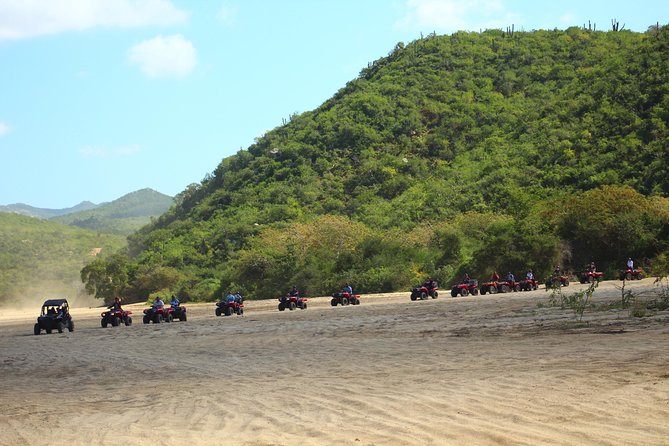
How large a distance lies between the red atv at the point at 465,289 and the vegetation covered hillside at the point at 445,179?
32.1 ft

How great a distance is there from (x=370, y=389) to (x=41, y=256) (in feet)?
467

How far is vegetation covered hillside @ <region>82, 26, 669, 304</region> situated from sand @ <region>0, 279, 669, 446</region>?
32876 millimetres

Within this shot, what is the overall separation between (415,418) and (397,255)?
190ft

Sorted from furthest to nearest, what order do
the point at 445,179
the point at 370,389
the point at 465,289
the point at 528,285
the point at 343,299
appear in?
1. the point at 445,179
2. the point at 528,285
3. the point at 465,289
4. the point at 343,299
5. the point at 370,389

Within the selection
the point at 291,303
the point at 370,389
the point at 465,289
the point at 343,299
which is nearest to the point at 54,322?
the point at 291,303

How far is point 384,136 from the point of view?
102000mm

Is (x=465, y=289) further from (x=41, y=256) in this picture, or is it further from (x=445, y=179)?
(x=41, y=256)

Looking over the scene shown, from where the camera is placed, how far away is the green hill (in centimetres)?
11175

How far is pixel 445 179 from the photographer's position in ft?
296

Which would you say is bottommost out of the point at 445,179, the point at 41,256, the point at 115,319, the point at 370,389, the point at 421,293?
the point at 370,389

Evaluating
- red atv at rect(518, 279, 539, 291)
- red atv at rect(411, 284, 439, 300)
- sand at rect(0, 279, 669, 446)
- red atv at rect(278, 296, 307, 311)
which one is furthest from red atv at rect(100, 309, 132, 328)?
red atv at rect(518, 279, 539, 291)

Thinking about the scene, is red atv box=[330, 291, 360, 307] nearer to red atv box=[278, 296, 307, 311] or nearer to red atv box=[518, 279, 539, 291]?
red atv box=[278, 296, 307, 311]

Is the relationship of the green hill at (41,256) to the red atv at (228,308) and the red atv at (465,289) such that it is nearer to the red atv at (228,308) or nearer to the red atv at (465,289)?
the red atv at (228,308)

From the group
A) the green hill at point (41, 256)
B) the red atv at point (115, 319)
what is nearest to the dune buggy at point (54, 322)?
the red atv at point (115, 319)
